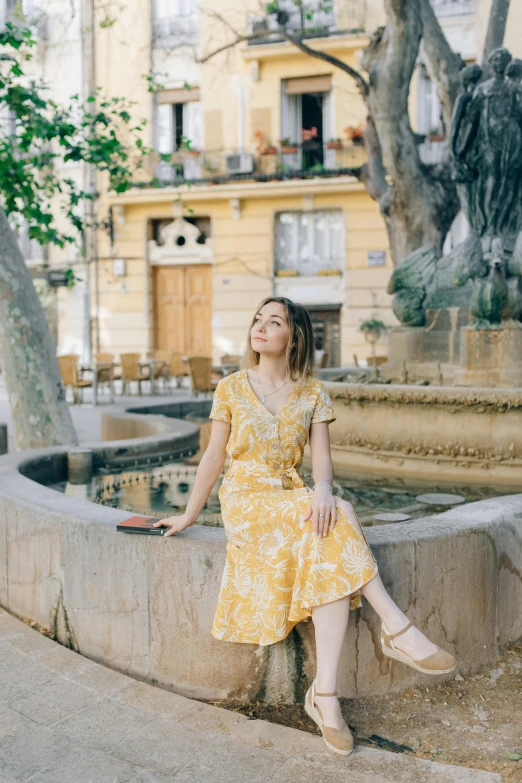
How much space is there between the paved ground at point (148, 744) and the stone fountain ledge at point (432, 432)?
10.4 feet

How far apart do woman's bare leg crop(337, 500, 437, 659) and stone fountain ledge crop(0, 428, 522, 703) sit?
0.20 meters

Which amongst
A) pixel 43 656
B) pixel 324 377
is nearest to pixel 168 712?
pixel 43 656

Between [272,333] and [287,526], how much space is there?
2.24 feet

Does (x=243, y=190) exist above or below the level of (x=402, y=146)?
above

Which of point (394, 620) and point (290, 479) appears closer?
point (394, 620)

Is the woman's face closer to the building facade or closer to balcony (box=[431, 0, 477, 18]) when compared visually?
the building facade

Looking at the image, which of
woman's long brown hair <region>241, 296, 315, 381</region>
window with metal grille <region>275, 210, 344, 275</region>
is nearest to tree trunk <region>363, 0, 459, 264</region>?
woman's long brown hair <region>241, 296, 315, 381</region>

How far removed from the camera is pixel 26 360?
6172mm

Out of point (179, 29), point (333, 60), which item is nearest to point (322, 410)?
point (333, 60)

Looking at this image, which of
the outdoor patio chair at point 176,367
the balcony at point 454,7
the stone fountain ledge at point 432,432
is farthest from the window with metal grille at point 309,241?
the stone fountain ledge at point 432,432

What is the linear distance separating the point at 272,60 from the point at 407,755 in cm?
2236

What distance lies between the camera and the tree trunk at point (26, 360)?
612cm

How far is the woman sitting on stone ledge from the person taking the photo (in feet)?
7.89

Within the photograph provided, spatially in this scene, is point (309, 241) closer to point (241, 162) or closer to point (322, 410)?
point (241, 162)
